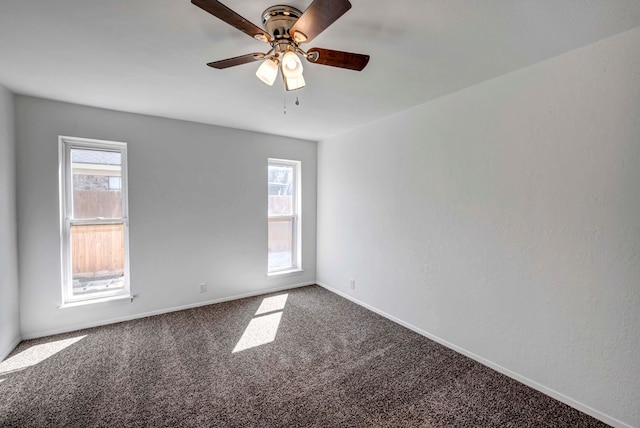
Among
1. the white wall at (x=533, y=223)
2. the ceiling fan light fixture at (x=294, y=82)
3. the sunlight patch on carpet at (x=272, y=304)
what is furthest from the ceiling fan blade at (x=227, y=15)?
the sunlight patch on carpet at (x=272, y=304)

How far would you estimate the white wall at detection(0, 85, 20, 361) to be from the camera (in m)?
2.41

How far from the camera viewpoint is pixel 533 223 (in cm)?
207

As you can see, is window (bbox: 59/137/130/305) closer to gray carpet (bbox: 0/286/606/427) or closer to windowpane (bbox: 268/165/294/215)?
gray carpet (bbox: 0/286/606/427)

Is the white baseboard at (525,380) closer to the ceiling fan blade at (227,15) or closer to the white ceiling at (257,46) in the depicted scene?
the white ceiling at (257,46)

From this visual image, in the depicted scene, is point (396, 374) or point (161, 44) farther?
point (396, 374)

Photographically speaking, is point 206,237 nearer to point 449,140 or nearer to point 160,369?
point 160,369

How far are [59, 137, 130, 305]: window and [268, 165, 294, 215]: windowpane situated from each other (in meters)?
1.84

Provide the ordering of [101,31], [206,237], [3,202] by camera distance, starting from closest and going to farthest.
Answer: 1. [101,31]
2. [3,202]
3. [206,237]

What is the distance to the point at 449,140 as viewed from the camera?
8.58ft

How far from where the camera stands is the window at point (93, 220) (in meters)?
2.97

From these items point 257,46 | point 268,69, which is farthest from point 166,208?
point 268,69

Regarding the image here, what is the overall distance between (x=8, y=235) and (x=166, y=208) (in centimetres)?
132

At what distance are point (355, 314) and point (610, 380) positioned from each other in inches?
85.8

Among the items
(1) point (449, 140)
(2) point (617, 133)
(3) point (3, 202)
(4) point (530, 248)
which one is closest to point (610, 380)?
(4) point (530, 248)
